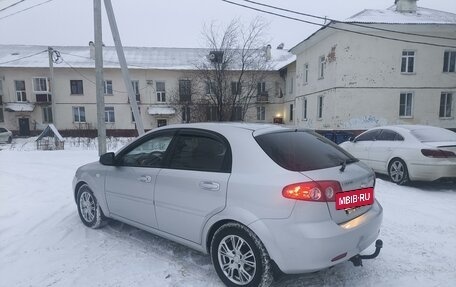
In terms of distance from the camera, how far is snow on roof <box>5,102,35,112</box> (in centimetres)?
2952

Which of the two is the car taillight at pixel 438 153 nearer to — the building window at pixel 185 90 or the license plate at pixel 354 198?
the license plate at pixel 354 198

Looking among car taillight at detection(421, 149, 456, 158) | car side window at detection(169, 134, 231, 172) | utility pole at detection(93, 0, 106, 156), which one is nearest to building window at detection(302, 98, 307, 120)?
car taillight at detection(421, 149, 456, 158)

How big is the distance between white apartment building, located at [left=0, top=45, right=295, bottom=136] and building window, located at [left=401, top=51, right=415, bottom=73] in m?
13.1

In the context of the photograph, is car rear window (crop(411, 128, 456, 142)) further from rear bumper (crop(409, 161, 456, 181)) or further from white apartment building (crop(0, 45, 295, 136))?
white apartment building (crop(0, 45, 295, 136))

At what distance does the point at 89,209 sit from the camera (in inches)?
167

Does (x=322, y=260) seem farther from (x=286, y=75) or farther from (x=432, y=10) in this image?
(x=286, y=75)

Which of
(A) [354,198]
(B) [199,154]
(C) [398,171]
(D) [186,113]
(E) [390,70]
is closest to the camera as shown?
(A) [354,198]

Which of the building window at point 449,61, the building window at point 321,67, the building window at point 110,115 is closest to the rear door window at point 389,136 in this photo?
the building window at point 321,67

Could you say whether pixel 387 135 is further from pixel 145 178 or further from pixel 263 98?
pixel 263 98

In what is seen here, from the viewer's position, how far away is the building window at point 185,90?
2952 cm

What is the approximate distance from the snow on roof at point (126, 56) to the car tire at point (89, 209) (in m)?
24.9

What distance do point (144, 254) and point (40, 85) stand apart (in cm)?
3336

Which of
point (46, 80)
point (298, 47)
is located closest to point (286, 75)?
point (298, 47)

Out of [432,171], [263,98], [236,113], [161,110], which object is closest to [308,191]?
[432,171]
